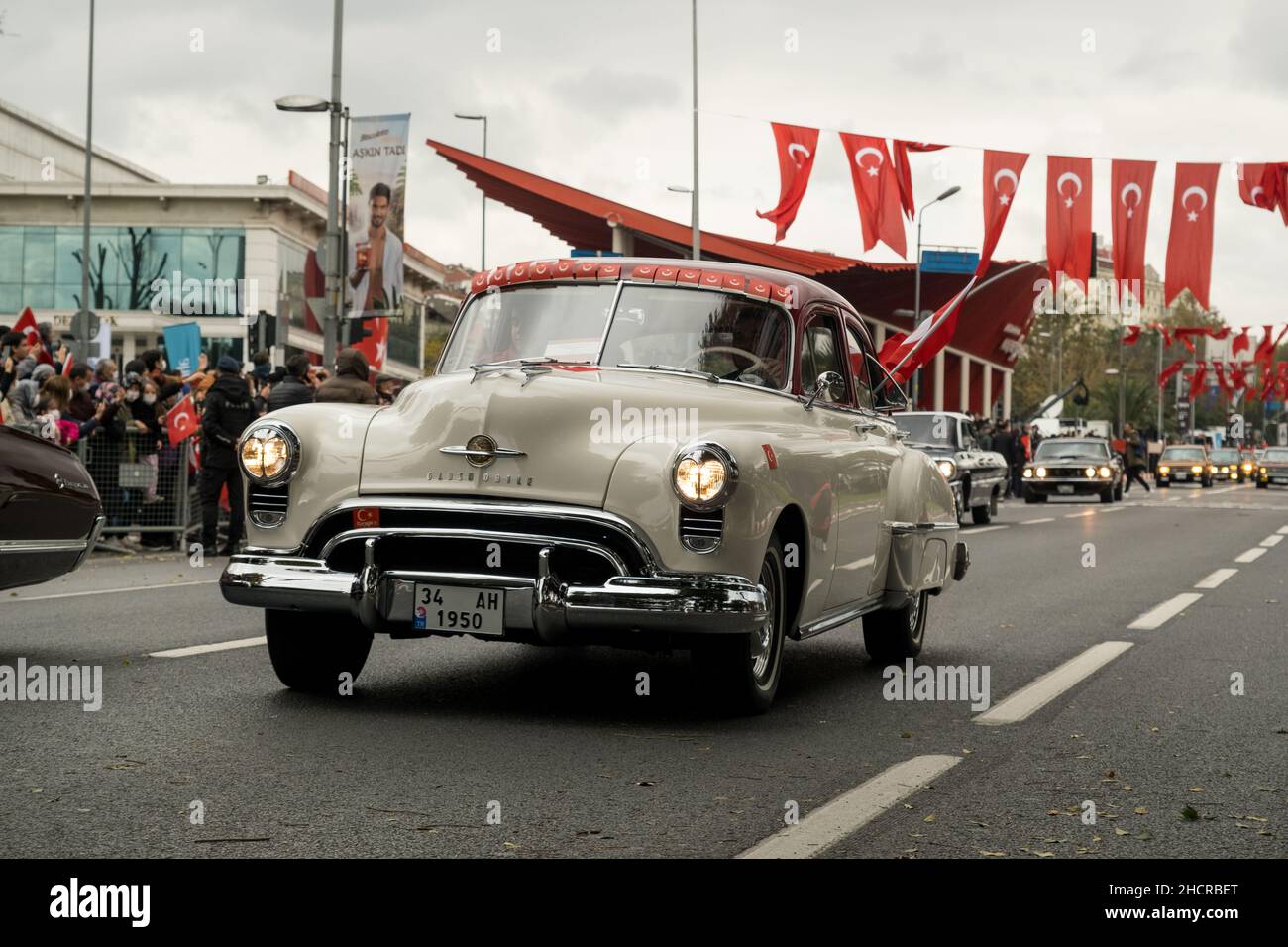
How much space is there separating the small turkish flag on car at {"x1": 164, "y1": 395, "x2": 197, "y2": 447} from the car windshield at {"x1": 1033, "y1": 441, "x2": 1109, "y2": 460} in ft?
90.9

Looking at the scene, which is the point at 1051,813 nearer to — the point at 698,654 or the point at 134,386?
the point at 698,654

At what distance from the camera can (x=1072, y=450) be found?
41.8m

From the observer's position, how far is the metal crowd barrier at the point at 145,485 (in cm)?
1725

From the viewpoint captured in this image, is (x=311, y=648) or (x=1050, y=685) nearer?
(x=311, y=648)

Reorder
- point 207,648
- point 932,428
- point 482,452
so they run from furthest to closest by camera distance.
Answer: point 932,428 < point 207,648 < point 482,452

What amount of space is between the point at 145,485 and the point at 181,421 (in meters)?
0.74

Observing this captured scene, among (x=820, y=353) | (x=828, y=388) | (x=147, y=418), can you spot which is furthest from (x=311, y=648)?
(x=147, y=418)

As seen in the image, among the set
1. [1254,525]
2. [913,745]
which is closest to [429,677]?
[913,745]

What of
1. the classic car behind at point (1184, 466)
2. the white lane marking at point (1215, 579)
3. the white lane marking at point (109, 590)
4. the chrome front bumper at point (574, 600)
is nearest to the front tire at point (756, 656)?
the chrome front bumper at point (574, 600)

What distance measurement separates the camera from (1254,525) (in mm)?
28625

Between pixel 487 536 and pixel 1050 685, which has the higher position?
pixel 487 536

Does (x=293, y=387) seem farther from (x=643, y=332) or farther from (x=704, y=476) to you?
(x=704, y=476)

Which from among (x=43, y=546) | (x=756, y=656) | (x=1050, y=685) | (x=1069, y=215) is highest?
(x=1069, y=215)
